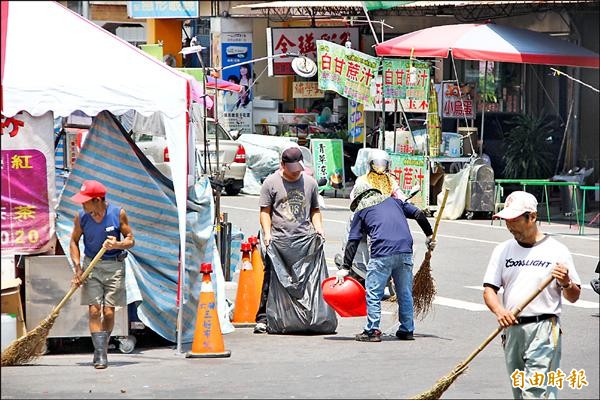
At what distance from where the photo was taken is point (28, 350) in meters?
10.3

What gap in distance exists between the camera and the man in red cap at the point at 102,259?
33.6ft

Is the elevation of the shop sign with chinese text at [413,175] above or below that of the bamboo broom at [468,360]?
above

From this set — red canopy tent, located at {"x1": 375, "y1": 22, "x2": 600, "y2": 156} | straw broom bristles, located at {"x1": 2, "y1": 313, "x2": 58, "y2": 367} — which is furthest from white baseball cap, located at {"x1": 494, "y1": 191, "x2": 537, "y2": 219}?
red canopy tent, located at {"x1": 375, "y1": 22, "x2": 600, "y2": 156}

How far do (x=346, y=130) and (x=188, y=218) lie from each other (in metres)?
16.9

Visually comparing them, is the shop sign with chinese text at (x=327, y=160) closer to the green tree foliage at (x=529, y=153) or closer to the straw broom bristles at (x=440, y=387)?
the green tree foliage at (x=529, y=153)

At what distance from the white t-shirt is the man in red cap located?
403 cm

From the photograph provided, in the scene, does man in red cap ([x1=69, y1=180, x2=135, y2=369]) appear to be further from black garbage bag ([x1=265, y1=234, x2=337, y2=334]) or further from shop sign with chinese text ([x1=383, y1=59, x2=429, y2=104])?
shop sign with chinese text ([x1=383, y1=59, x2=429, y2=104])

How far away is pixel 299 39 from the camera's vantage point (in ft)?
95.7

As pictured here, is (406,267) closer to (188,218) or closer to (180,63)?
(188,218)

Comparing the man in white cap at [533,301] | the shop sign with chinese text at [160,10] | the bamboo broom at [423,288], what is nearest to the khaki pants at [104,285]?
the bamboo broom at [423,288]

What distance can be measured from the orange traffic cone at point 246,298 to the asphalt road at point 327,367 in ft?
1.16

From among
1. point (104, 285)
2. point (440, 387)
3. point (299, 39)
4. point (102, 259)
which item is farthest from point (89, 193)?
point (299, 39)

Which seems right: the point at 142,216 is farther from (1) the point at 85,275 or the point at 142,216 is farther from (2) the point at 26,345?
(2) the point at 26,345

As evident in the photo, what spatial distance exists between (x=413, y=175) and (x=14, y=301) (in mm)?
13013
